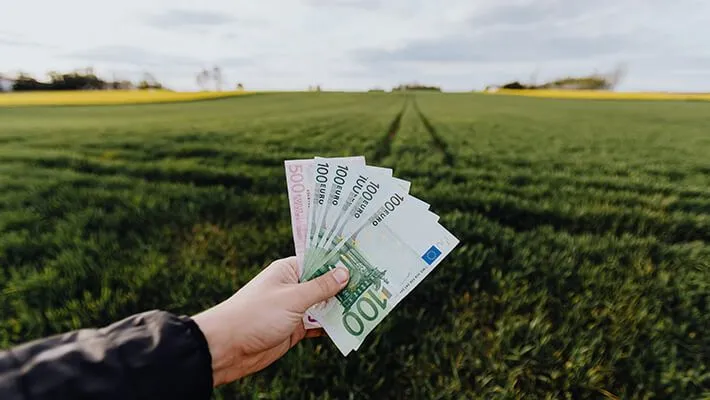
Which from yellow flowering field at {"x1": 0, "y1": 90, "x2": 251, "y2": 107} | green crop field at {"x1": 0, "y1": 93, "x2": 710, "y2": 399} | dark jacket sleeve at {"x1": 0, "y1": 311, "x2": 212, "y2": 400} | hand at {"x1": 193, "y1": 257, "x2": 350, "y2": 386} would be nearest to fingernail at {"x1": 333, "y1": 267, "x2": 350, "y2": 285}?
hand at {"x1": 193, "y1": 257, "x2": 350, "y2": 386}

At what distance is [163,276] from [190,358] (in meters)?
2.47

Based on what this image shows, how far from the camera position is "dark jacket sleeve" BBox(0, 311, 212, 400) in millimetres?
1118

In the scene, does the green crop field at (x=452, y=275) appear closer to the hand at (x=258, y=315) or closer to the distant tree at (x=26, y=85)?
the hand at (x=258, y=315)

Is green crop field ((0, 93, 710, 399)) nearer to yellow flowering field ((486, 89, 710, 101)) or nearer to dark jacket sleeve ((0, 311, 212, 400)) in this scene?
dark jacket sleeve ((0, 311, 212, 400))

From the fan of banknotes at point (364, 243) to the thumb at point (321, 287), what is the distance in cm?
5

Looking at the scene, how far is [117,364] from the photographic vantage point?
1229mm

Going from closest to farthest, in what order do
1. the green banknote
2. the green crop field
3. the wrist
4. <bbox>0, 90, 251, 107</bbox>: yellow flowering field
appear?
the wrist, the green banknote, the green crop field, <bbox>0, 90, 251, 107</bbox>: yellow flowering field

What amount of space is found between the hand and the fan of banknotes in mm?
98

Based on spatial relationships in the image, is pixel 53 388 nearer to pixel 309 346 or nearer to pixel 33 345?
pixel 33 345

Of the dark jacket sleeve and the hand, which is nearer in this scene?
the dark jacket sleeve

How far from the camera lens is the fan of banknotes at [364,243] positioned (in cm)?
202

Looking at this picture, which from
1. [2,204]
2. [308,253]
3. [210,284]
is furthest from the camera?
[2,204]

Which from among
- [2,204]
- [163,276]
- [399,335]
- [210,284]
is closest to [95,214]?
[2,204]

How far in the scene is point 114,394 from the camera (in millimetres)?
1191
